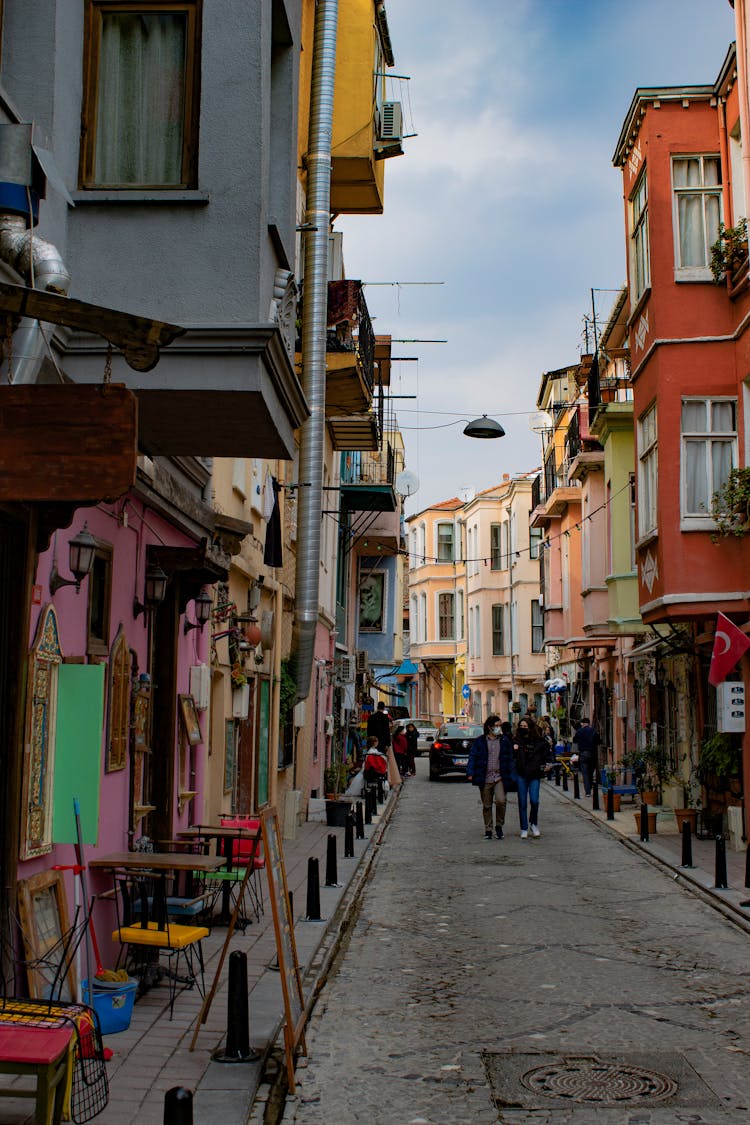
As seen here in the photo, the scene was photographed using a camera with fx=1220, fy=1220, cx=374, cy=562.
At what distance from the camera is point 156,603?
10672 mm

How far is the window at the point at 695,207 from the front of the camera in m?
17.9

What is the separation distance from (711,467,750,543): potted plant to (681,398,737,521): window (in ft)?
1.30

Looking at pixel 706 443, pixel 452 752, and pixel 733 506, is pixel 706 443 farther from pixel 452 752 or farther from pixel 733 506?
pixel 452 752

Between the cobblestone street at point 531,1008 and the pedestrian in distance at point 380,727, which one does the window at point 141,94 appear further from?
the pedestrian in distance at point 380,727

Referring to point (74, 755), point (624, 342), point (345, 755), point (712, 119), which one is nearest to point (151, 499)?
point (74, 755)

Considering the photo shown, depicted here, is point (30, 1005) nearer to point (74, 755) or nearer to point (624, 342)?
point (74, 755)

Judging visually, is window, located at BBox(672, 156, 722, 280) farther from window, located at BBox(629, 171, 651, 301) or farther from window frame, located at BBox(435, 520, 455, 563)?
window frame, located at BBox(435, 520, 455, 563)

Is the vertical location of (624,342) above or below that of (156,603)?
above

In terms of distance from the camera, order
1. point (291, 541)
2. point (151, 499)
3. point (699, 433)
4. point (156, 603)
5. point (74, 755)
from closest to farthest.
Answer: point (74, 755) < point (151, 499) < point (156, 603) < point (699, 433) < point (291, 541)

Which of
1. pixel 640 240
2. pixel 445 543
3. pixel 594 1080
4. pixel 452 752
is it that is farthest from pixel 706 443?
pixel 445 543

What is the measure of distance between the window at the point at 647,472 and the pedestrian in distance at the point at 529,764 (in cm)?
358

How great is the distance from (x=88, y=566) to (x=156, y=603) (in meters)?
2.77

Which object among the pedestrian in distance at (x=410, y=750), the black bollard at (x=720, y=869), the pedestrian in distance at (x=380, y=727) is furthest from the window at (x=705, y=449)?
the pedestrian in distance at (x=410, y=750)

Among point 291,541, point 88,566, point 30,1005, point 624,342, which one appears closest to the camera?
point 30,1005
